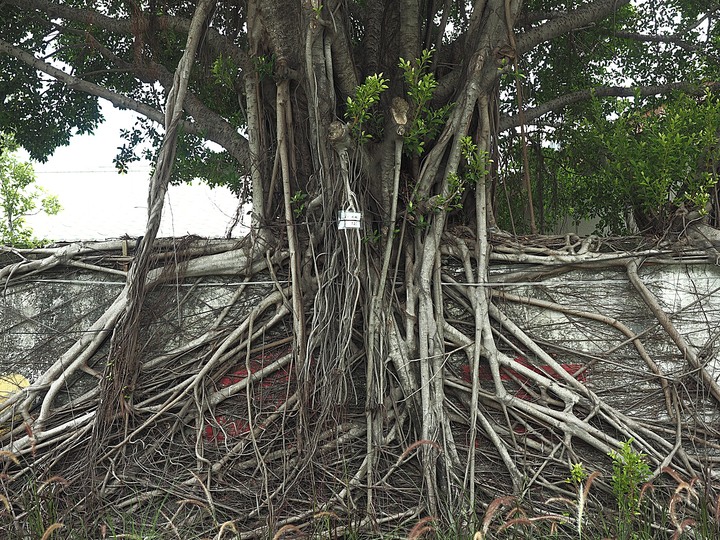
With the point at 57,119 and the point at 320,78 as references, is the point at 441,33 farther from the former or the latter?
the point at 57,119

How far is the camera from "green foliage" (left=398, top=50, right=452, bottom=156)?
3.35 metres

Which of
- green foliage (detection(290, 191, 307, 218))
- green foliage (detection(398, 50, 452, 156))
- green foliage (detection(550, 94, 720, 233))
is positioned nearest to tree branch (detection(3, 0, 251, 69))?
green foliage (detection(290, 191, 307, 218))

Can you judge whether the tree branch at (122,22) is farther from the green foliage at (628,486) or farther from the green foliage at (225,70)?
the green foliage at (628,486)

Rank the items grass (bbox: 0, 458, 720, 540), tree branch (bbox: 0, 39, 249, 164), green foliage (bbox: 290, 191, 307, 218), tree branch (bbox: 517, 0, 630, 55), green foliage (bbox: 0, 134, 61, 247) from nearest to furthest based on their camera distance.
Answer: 1. grass (bbox: 0, 458, 720, 540)
2. green foliage (bbox: 290, 191, 307, 218)
3. tree branch (bbox: 517, 0, 630, 55)
4. tree branch (bbox: 0, 39, 249, 164)
5. green foliage (bbox: 0, 134, 61, 247)

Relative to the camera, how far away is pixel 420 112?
3.50 meters

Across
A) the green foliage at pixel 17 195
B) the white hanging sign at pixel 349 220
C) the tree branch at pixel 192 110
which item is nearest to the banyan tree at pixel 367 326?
the white hanging sign at pixel 349 220

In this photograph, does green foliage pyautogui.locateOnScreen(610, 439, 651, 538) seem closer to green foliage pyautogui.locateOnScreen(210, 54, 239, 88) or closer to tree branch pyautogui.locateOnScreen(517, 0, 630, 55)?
tree branch pyautogui.locateOnScreen(517, 0, 630, 55)

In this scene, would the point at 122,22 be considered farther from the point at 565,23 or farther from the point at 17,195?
the point at 17,195

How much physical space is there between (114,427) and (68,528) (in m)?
0.72

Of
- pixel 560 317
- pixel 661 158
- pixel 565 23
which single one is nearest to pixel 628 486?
pixel 560 317

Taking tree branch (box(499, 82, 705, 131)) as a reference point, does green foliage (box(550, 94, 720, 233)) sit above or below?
below

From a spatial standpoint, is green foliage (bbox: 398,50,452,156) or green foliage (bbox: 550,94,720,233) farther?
green foliage (bbox: 550,94,720,233)

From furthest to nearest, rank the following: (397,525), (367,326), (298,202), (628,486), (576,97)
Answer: (576,97), (298,202), (367,326), (397,525), (628,486)

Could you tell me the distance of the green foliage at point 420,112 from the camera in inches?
132
